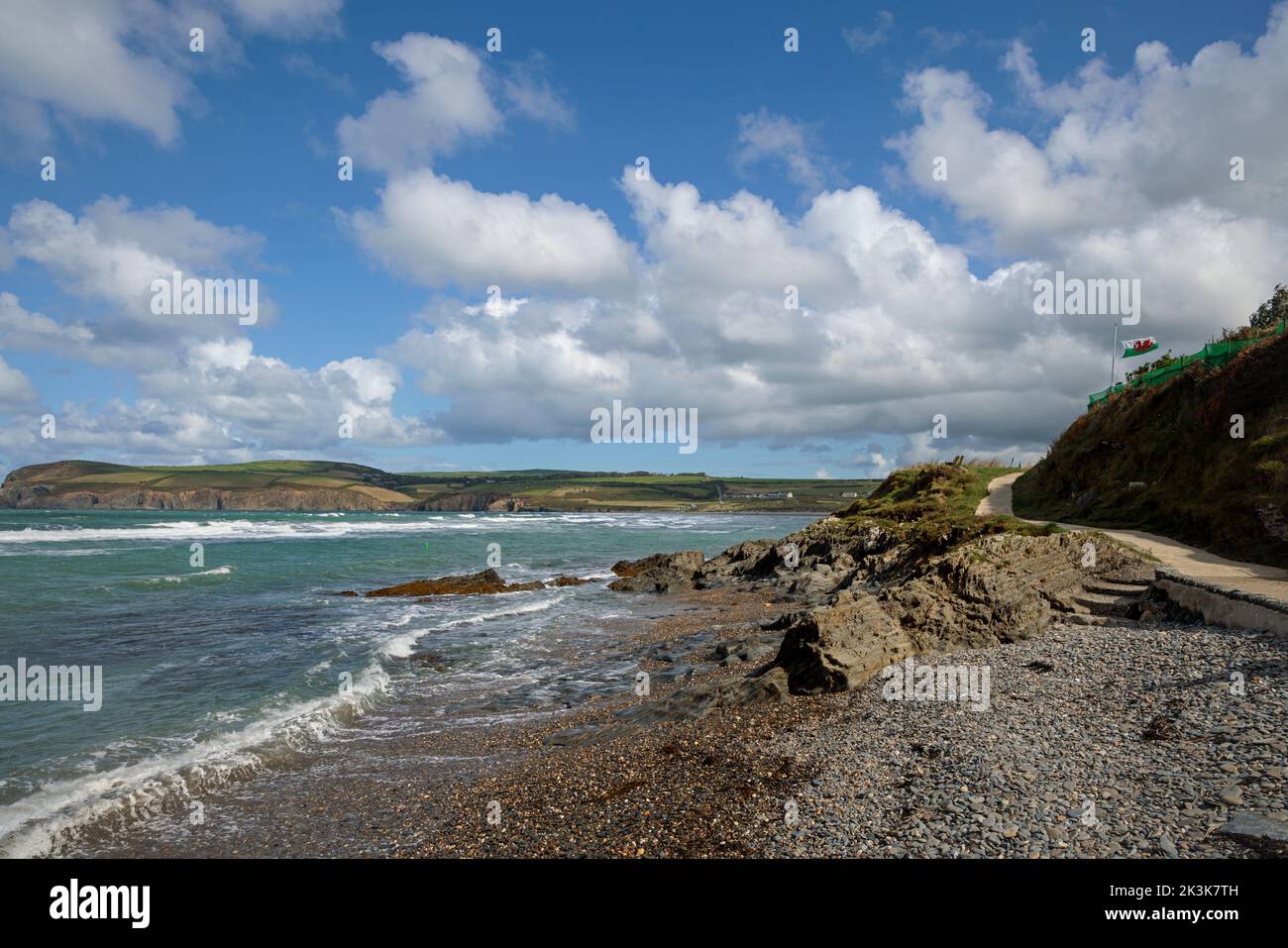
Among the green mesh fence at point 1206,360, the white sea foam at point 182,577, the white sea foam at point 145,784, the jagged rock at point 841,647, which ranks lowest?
the white sea foam at point 182,577

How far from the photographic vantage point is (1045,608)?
60.4ft

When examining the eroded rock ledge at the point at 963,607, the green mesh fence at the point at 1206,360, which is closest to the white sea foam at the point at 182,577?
the eroded rock ledge at the point at 963,607

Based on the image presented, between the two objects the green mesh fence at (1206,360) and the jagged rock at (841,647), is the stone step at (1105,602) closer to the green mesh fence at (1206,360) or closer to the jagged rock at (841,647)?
the jagged rock at (841,647)

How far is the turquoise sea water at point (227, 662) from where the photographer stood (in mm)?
12938

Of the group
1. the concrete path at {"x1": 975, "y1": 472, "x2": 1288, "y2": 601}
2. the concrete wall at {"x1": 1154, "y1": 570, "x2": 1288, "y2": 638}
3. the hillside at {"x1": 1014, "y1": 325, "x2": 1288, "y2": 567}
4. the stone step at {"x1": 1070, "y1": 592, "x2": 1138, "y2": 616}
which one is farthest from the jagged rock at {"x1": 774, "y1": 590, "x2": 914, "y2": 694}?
the hillside at {"x1": 1014, "y1": 325, "x2": 1288, "y2": 567}

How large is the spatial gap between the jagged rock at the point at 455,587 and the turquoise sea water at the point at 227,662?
1964mm

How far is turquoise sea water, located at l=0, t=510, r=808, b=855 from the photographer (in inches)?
509

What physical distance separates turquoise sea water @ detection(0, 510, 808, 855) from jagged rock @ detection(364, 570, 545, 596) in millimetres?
1964

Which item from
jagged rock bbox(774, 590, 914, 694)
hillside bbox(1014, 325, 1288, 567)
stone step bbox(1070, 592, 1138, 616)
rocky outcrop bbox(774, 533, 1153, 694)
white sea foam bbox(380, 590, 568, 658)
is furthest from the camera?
white sea foam bbox(380, 590, 568, 658)

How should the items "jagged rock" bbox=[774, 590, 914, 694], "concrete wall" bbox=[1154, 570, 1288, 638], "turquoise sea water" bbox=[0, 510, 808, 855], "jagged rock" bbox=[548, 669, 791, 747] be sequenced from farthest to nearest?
1. "jagged rock" bbox=[774, 590, 914, 694]
2. "jagged rock" bbox=[548, 669, 791, 747]
3. "concrete wall" bbox=[1154, 570, 1288, 638]
4. "turquoise sea water" bbox=[0, 510, 808, 855]

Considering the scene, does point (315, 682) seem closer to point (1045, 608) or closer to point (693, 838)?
point (693, 838)

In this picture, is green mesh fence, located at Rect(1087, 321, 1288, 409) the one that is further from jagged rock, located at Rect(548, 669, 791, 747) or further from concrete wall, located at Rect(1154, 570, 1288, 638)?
jagged rock, located at Rect(548, 669, 791, 747)

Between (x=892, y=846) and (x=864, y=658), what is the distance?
28.3ft
